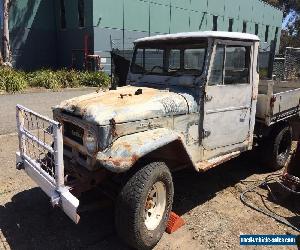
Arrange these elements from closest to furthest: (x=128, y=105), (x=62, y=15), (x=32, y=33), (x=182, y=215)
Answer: (x=128, y=105), (x=182, y=215), (x=32, y=33), (x=62, y=15)

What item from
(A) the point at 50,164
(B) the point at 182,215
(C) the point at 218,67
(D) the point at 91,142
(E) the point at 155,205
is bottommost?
(B) the point at 182,215

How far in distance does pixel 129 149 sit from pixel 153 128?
586 mm

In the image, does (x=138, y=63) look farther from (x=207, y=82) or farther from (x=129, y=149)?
(x=129, y=149)

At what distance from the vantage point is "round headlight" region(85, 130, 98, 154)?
12.5 ft

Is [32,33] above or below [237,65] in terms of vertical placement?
above

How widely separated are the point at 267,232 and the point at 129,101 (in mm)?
2377

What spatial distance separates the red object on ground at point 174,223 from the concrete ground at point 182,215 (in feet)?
0.23

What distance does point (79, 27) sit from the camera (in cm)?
2094

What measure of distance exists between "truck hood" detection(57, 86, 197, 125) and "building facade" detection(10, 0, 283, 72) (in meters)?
15.8

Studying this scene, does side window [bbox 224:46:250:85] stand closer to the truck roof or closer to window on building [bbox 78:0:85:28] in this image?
the truck roof

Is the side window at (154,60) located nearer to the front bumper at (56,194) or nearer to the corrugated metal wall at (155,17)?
the front bumper at (56,194)

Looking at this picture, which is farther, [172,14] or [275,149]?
[172,14]

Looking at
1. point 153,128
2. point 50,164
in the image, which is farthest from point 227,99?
point 50,164

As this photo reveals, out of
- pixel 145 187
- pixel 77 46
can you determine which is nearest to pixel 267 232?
pixel 145 187
